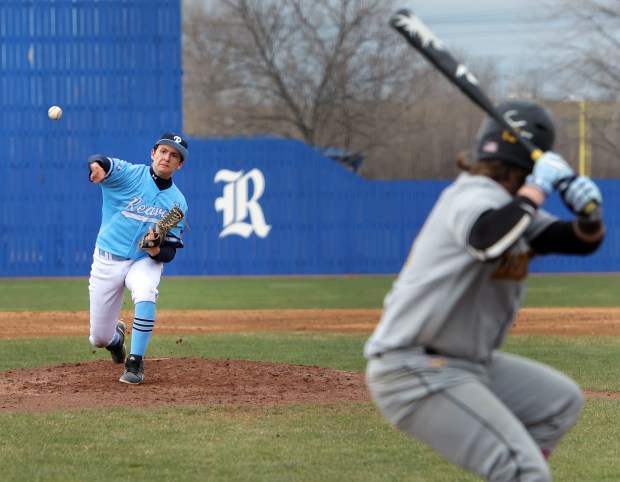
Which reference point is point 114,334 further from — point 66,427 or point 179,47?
point 179,47

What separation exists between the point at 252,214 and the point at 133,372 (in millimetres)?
17006

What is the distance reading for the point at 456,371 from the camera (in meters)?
3.83

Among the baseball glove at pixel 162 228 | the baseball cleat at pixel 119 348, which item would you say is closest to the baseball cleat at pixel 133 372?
the baseball cleat at pixel 119 348

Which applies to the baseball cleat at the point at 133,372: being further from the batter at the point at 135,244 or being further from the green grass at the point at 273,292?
the green grass at the point at 273,292

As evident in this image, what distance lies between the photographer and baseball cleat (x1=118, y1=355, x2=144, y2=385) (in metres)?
8.73

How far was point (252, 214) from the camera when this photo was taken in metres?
25.7

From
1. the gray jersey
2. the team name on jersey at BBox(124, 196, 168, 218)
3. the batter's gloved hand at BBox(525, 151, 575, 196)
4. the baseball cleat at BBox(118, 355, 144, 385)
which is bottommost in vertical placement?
the baseball cleat at BBox(118, 355, 144, 385)

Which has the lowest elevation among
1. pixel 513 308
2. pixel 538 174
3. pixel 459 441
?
pixel 459 441

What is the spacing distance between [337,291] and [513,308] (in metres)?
17.3

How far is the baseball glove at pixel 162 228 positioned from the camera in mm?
8477

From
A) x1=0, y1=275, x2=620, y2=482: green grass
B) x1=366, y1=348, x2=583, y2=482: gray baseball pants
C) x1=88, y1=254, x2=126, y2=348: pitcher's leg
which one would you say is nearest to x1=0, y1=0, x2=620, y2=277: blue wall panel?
x1=0, y1=275, x2=620, y2=482: green grass

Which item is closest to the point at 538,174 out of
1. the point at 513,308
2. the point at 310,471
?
the point at 513,308

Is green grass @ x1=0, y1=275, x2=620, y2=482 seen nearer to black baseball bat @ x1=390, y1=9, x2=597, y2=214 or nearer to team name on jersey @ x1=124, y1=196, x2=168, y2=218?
team name on jersey @ x1=124, y1=196, x2=168, y2=218

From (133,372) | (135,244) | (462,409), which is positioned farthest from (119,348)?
(462,409)
